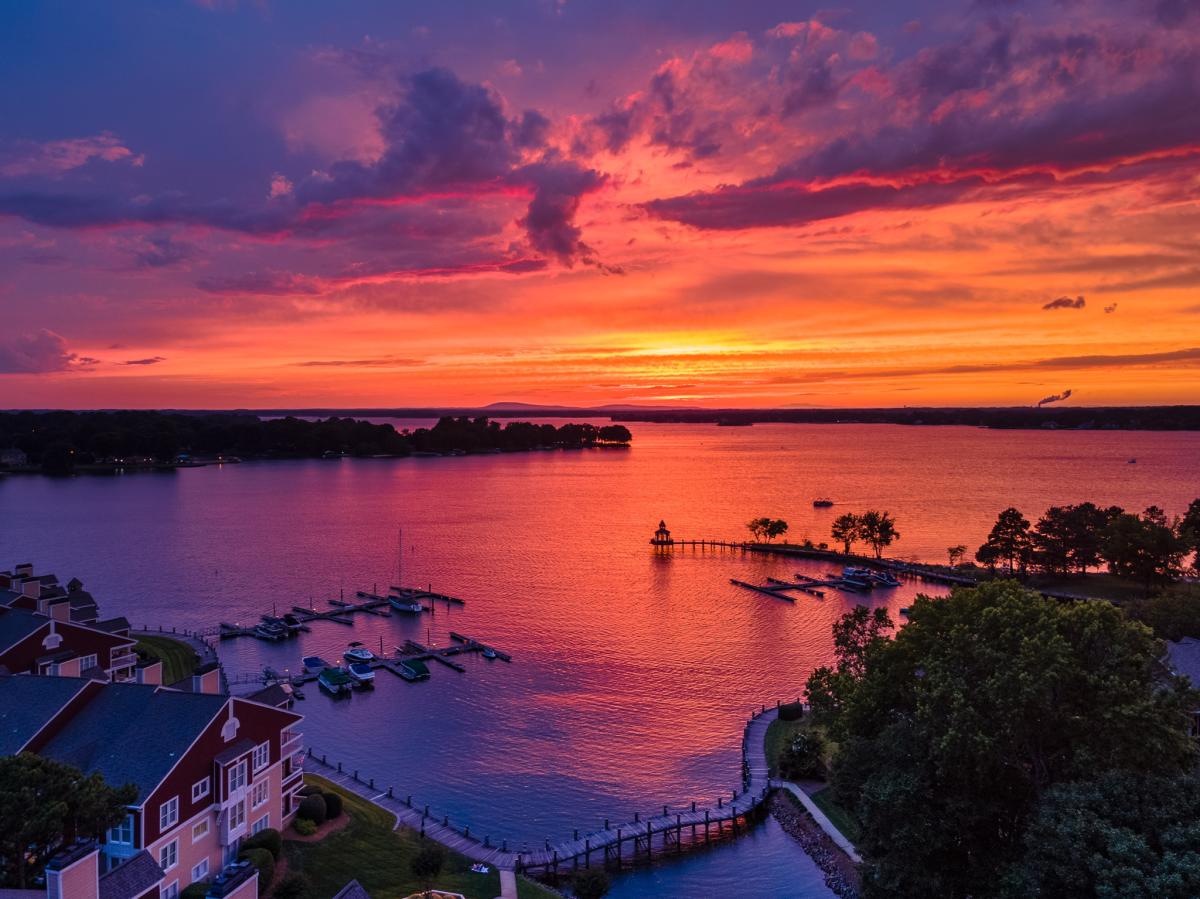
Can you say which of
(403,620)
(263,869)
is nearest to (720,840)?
(263,869)

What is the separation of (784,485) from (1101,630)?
173529 millimetres

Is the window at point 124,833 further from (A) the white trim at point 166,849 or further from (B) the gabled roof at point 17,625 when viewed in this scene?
(B) the gabled roof at point 17,625

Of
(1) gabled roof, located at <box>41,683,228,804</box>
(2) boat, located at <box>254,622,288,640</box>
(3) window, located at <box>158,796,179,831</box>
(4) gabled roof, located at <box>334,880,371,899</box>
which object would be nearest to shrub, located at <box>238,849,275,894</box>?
(3) window, located at <box>158,796,179,831</box>

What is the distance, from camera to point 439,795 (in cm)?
4206

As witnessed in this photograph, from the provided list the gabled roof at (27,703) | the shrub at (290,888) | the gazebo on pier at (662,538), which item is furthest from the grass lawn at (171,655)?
the gazebo on pier at (662,538)

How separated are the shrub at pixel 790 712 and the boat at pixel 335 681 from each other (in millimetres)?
30332

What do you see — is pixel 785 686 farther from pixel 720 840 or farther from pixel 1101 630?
pixel 1101 630

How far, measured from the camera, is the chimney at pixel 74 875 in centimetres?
1845

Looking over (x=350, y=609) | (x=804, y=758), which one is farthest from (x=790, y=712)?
(x=350, y=609)

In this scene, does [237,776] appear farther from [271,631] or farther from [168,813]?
[271,631]

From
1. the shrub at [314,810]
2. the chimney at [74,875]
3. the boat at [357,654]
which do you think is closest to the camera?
the chimney at [74,875]

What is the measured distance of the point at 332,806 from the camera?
35.2 metres

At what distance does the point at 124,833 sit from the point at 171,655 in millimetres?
36772

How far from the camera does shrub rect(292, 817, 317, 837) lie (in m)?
33.5
